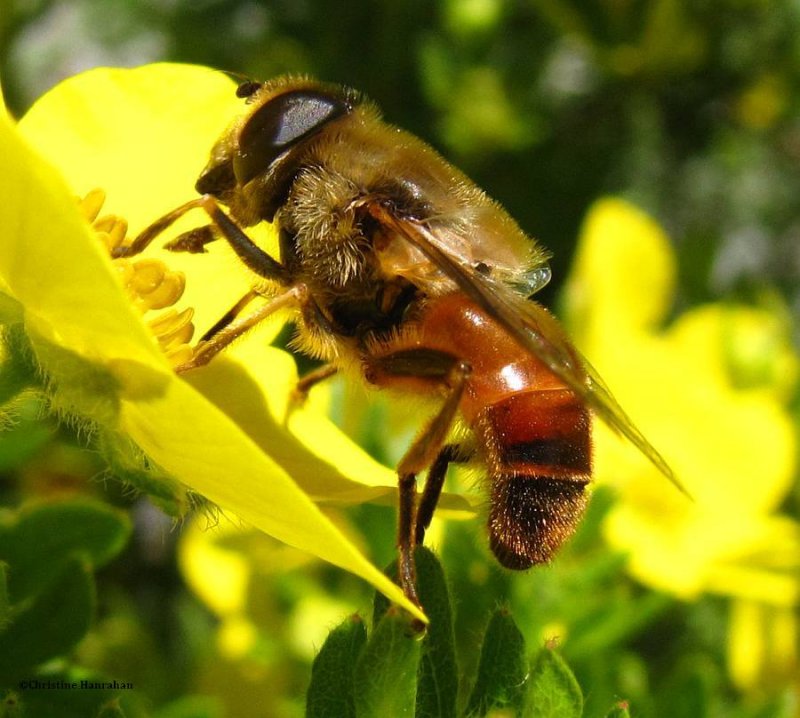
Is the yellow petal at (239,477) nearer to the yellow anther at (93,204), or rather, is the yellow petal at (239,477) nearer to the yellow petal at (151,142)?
the yellow anther at (93,204)

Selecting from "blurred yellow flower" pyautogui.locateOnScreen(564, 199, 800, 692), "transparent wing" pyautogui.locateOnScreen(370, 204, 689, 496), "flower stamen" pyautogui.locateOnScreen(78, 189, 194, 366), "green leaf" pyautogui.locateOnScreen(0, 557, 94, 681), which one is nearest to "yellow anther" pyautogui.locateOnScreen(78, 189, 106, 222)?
"flower stamen" pyautogui.locateOnScreen(78, 189, 194, 366)

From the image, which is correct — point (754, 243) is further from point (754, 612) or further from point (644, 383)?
point (754, 612)

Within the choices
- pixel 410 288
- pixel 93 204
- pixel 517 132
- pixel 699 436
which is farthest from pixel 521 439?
pixel 517 132

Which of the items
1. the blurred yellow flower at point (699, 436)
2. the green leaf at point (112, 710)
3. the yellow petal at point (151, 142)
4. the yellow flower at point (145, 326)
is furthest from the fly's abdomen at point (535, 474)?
the blurred yellow flower at point (699, 436)

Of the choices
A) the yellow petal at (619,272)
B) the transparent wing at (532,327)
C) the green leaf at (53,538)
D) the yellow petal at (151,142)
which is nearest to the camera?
the transparent wing at (532,327)

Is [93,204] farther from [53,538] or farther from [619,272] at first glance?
[619,272]

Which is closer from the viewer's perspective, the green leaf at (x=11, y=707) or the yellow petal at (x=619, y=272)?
the green leaf at (x=11, y=707)
